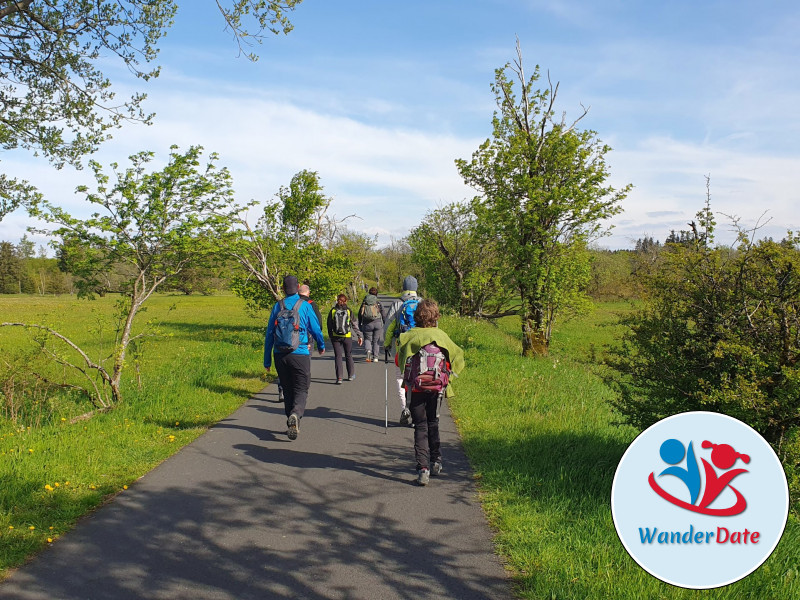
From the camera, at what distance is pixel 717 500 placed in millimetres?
2727

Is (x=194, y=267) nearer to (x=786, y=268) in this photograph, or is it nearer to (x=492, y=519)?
(x=492, y=519)

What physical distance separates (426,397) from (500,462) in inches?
44.5

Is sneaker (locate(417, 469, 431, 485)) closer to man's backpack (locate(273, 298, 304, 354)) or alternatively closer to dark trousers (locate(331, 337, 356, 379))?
man's backpack (locate(273, 298, 304, 354))

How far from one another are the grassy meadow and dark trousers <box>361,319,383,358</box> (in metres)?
3.14

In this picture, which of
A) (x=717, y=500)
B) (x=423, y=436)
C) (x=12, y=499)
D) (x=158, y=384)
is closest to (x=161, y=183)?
(x=158, y=384)

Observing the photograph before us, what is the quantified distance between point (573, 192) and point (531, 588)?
14.0 metres

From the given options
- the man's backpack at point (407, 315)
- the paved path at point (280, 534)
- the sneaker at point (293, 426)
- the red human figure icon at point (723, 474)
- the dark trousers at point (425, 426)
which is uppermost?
the man's backpack at point (407, 315)

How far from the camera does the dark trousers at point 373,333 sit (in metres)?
14.0

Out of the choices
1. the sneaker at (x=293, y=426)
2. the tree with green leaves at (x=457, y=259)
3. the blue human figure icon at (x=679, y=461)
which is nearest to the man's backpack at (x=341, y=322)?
the sneaker at (x=293, y=426)

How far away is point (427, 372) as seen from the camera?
218 inches

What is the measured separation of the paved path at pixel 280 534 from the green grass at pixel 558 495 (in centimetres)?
24

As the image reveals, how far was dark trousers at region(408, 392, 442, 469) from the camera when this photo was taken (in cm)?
549

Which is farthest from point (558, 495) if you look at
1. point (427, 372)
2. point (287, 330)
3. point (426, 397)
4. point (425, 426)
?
point (287, 330)

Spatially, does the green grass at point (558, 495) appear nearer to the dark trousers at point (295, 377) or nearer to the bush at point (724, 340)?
the bush at point (724, 340)
